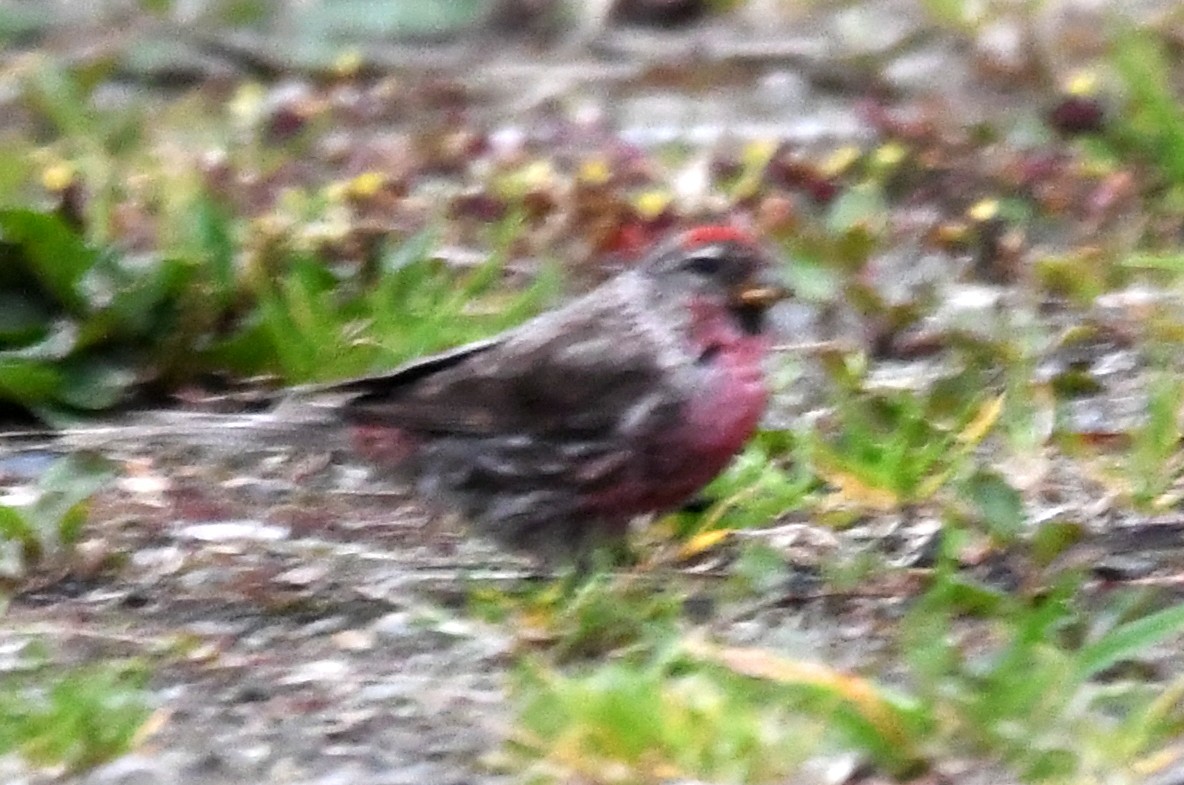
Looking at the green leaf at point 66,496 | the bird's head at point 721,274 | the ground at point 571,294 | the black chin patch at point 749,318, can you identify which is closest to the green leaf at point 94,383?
the ground at point 571,294

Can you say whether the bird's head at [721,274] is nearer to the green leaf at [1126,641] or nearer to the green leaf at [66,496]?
the green leaf at [66,496]

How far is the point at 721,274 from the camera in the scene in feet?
14.8

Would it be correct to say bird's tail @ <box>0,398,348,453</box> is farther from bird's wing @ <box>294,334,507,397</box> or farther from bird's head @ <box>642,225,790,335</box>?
bird's head @ <box>642,225,790,335</box>

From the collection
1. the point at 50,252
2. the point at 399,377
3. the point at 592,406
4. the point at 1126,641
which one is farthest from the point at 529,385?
the point at 1126,641

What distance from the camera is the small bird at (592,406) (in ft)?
13.9

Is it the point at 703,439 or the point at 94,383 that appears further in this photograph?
the point at 94,383

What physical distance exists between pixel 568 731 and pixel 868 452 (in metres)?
1.41

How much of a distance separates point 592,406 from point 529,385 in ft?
0.48

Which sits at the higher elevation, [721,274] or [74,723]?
[721,274]

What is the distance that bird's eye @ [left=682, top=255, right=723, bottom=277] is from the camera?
4523 mm

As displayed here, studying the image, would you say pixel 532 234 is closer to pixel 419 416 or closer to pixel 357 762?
pixel 419 416

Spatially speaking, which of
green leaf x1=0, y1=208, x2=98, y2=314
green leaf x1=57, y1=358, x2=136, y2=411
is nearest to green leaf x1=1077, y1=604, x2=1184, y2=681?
green leaf x1=57, y1=358, x2=136, y2=411

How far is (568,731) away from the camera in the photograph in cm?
328

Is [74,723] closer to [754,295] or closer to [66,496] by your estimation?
[66,496]
